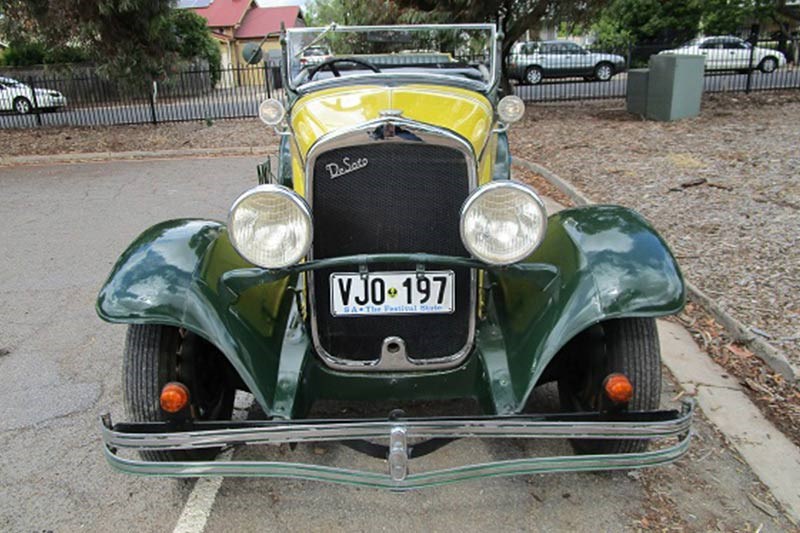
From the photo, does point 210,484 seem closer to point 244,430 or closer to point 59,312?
point 244,430

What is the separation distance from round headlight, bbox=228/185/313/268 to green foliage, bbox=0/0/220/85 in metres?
11.8

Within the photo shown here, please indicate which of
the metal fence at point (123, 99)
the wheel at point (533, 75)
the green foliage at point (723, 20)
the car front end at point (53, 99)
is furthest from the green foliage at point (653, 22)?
the car front end at point (53, 99)

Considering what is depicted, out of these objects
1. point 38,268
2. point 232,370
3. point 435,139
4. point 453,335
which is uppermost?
point 435,139

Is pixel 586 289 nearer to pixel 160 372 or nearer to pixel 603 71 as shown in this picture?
pixel 160 372

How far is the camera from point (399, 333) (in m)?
2.66

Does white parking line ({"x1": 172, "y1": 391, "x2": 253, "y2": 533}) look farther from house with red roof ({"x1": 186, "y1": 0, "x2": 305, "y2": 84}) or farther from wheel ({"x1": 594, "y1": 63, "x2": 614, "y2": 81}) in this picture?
house with red roof ({"x1": 186, "y1": 0, "x2": 305, "y2": 84})

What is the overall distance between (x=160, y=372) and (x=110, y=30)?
41.1ft

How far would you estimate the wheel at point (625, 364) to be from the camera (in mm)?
2510

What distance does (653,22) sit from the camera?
33156 mm

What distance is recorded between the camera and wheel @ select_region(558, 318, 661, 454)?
2510 millimetres

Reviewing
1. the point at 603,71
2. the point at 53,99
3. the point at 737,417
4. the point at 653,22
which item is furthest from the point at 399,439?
the point at 653,22

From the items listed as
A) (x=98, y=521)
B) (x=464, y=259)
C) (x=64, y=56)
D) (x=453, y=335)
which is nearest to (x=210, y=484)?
(x=98, y=521)

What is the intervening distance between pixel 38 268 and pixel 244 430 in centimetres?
449

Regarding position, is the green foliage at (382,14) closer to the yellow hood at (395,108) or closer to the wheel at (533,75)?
the yellow hood at (395,108)
